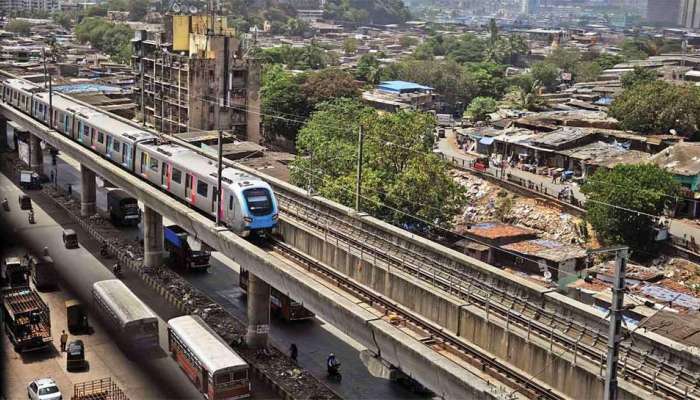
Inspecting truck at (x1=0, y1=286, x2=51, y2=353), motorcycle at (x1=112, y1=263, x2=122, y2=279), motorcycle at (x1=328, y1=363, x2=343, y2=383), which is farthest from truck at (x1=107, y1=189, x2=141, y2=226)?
motorcycle at (x1=328, y1=363, x2=343, y2=383)

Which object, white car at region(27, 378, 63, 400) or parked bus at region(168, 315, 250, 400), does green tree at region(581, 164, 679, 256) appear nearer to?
parked bus at region(168, 315, 250, 400)

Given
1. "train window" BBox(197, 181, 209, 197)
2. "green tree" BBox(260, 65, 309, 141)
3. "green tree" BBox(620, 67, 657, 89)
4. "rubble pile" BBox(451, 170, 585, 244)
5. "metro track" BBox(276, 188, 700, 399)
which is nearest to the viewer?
"metro track" BBox(276, 188, 700, 399)

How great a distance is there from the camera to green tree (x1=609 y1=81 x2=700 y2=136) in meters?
32.6

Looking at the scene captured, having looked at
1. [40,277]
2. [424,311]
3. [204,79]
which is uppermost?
[204,79]

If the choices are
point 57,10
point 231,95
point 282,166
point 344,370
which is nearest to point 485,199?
point 282,166

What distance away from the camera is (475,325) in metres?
9.88

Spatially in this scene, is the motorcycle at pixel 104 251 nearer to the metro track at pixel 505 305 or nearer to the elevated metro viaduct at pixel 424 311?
the elevated metro viaduct at pixel 424 311

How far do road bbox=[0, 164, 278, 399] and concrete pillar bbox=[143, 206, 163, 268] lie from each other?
1.75ft

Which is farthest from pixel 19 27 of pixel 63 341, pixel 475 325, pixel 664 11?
pixel 664 11

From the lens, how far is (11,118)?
2522cm

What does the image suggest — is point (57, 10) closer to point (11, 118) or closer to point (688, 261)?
point (11, 118)

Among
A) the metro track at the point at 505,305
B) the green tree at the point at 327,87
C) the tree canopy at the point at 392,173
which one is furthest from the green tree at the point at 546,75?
the metro track at the point at 505,305

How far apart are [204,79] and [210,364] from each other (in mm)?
20970

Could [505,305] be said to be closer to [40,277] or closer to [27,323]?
[27,323]
